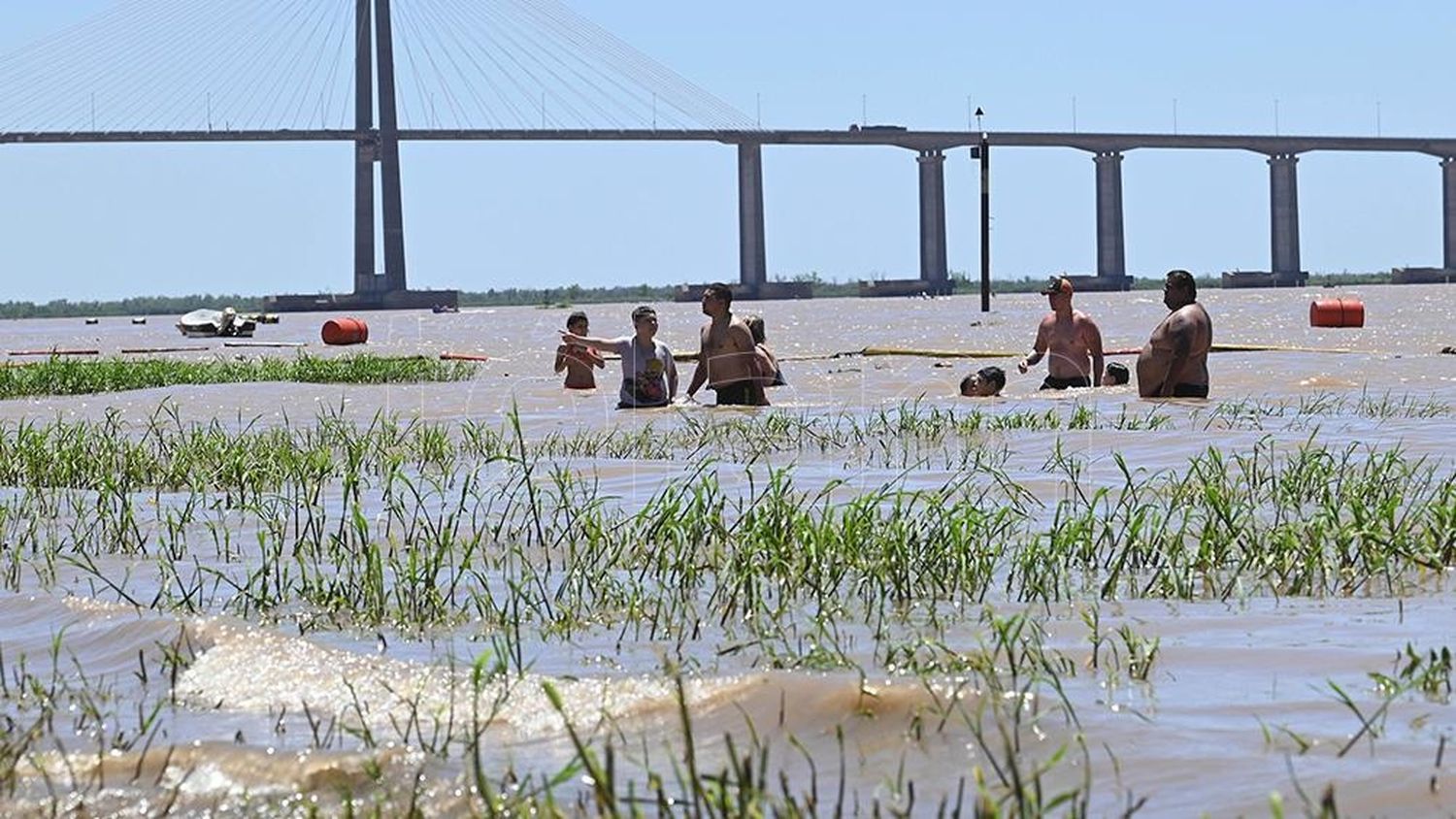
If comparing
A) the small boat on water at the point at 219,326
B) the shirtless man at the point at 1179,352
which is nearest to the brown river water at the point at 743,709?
the shirtless man at the point at 1179,352

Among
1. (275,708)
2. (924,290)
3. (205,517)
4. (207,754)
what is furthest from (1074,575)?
(924,290)

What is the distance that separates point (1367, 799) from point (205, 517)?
15.1ft

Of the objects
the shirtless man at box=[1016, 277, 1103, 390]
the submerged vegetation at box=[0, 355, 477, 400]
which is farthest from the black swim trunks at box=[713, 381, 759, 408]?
the submerged vegetation at box=[0, 355, 477, 400]

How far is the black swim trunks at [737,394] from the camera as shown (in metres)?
13.8

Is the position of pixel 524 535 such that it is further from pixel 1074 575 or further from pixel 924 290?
pixel 924 290

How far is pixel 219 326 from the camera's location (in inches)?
1847

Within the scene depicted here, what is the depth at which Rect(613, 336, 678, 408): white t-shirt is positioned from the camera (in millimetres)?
13828

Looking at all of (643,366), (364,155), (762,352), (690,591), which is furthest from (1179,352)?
(364,155)

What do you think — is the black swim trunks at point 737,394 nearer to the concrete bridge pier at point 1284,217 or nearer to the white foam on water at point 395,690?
the white foam on water at point 395,690

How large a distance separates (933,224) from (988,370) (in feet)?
270

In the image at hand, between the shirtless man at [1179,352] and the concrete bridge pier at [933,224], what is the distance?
271ft

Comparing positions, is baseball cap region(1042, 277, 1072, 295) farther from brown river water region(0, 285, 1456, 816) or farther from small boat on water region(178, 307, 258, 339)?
small boat on water region(178, 307, 258, 339)

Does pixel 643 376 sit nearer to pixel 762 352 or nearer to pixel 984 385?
pixel 762 352

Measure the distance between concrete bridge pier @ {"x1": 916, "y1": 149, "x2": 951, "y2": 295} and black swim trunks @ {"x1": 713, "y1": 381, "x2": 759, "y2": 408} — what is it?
8230 cm
